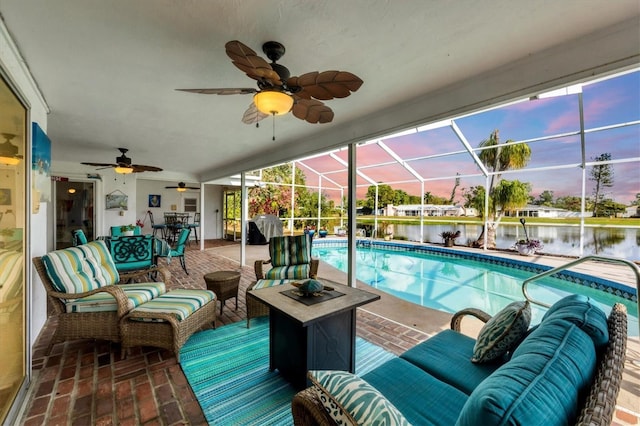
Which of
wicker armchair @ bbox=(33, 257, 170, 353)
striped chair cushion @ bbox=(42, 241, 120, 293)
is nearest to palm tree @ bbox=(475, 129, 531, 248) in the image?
wicker armchair @ bbox=(33, 257, 170, 353)

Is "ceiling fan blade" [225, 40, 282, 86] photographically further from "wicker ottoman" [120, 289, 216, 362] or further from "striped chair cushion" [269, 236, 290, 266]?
"striped chair cushion" [269, 236, 290, 266]

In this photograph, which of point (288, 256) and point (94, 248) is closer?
point (94, 248)

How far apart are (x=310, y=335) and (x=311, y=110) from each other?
5.65 ft

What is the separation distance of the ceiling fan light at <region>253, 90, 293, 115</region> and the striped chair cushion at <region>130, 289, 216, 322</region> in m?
1.95

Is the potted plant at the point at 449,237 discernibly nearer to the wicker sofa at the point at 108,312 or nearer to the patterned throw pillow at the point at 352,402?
the wicker sofa at the point at 108,312

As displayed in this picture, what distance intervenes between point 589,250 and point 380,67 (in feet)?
21.8

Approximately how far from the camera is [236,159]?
6.61 meters

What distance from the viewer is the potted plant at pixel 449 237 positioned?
9031mm

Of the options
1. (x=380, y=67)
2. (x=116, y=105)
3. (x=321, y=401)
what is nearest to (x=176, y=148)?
(x=116, y=105)

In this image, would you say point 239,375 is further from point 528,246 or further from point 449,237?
point 449,237

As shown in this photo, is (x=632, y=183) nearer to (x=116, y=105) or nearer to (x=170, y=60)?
(x=170, y=60)

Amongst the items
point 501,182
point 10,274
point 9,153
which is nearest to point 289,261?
point 10,274

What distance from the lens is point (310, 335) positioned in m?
1.89

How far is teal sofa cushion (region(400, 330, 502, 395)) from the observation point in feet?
4.66
